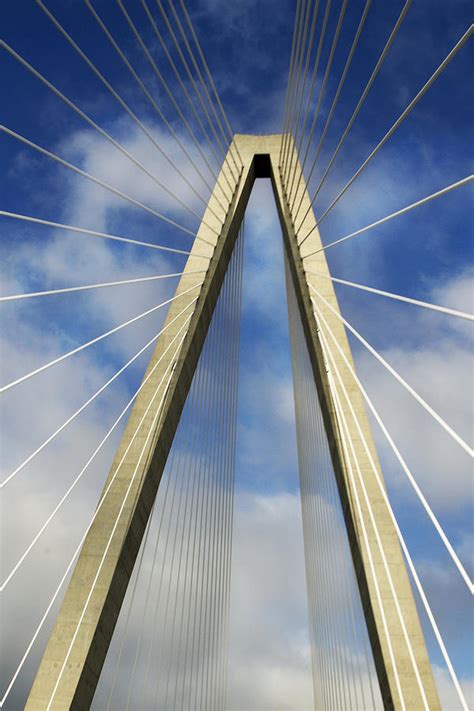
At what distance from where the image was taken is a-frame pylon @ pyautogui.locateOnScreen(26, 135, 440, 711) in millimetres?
11859

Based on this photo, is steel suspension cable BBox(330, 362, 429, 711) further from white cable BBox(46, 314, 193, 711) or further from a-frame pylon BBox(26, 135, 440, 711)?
white cable BBox(46, 314, 193, 711)

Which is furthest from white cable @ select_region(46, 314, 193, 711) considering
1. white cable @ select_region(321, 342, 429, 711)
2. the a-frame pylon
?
white cable @ select_region(321, 342, 429, 711)

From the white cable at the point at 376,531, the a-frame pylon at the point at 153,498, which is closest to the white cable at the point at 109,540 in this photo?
the a-frame pylon at the point at 153,498

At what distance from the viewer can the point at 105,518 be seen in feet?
45.9

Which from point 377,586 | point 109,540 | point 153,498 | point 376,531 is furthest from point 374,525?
point 109,540

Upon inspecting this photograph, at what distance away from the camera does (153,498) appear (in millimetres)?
15484

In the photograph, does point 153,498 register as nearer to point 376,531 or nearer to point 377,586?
point 376,531

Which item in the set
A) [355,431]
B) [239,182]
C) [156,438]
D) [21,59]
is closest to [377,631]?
[355,431]

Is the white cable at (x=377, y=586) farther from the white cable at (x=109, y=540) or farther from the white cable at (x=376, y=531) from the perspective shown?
the white cable at (x=109, y=540)

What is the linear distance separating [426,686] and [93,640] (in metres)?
6.23

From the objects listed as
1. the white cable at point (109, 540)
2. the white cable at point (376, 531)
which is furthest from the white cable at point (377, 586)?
the white cable at point (109, 540)

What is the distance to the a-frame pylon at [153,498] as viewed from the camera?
1186cm

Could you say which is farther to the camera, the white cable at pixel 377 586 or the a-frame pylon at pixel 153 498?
the a-frame pylon at pixel 153 498

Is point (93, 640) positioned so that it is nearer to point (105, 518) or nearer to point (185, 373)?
point (105, 518)
